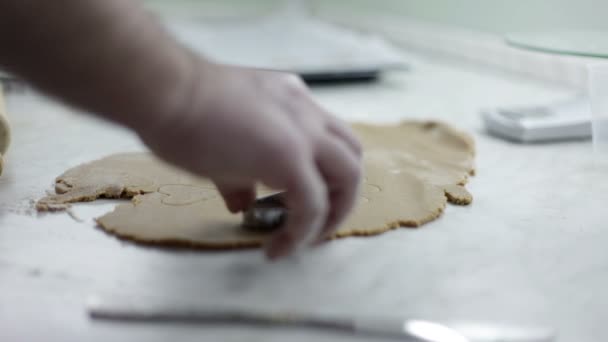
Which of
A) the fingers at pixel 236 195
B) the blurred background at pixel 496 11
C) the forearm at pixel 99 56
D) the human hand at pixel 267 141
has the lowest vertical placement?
the fingers at pixel 236 195

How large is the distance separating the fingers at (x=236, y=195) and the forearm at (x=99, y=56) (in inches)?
6.4

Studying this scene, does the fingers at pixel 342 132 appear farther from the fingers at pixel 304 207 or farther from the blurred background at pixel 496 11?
the blurred background at pixel 496 11

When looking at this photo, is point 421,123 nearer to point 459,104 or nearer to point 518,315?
point 459,104

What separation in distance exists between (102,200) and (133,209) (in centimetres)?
6

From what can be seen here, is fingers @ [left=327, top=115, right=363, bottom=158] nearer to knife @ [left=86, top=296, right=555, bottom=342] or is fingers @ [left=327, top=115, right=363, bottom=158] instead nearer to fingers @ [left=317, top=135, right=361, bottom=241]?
fingers @ [left=317, top=135, right=361, bottom=241]

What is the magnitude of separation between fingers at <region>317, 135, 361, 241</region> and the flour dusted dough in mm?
90

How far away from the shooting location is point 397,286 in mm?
518

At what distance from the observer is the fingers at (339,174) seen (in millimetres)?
473

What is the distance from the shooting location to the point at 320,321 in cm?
45

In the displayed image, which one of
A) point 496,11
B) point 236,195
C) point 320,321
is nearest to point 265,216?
point 236,195

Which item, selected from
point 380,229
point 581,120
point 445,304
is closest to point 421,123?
point 581,120

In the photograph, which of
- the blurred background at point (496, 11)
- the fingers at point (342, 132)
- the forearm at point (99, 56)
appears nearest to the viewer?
the forearm at point (99, 56)

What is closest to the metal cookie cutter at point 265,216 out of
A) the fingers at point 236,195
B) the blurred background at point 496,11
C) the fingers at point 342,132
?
the fingers at point 236,195

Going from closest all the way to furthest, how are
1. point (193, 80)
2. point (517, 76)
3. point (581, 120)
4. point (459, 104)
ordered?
point (193, 80)
point (581, 120)
point (459, 104)
point (517, 76)
